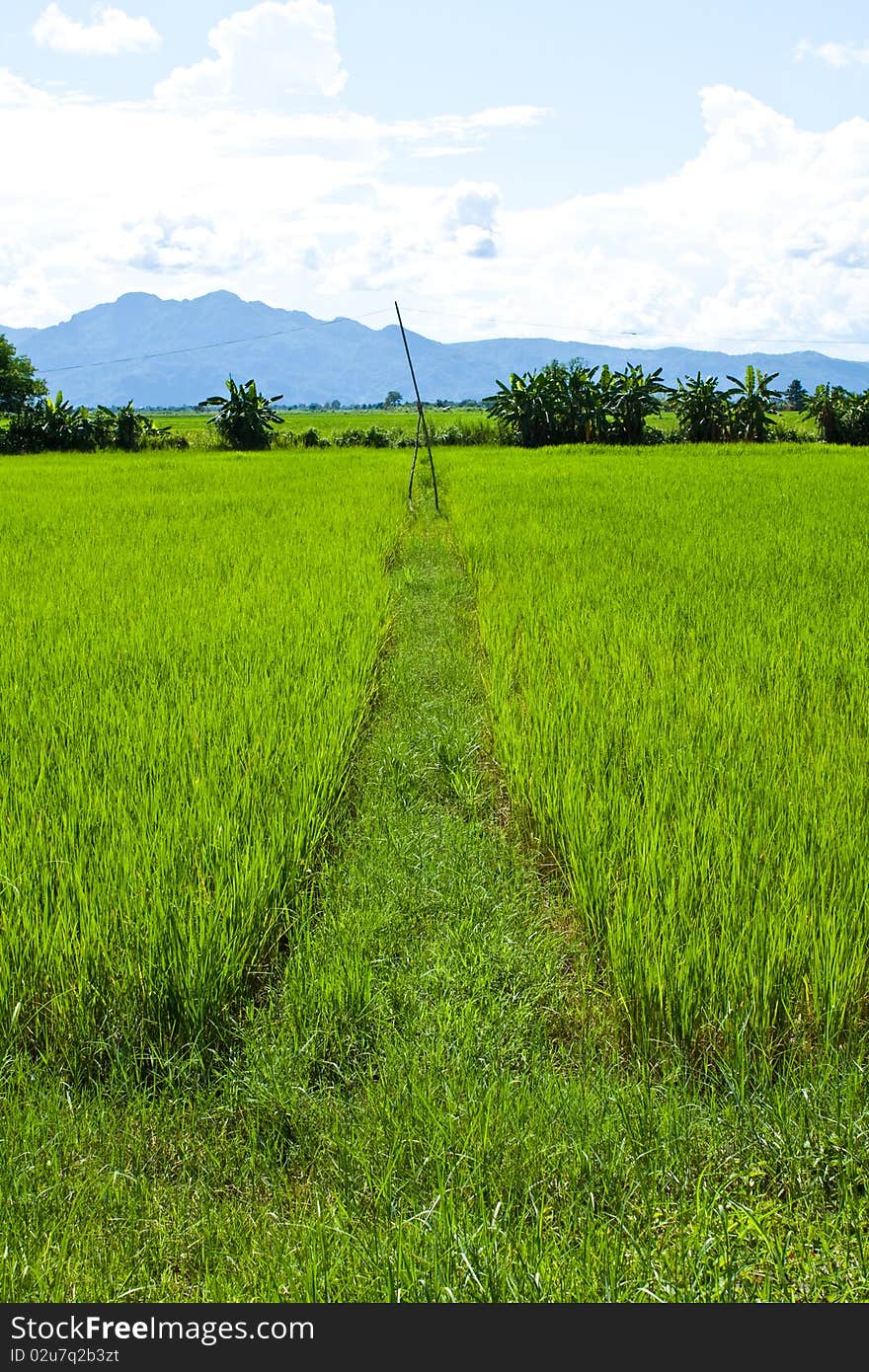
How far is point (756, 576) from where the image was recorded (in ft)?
21.2

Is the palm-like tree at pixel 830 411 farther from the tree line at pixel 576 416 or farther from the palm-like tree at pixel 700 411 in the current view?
the palm-like tree at pixel 700 411

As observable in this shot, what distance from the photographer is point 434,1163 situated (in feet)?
5.63

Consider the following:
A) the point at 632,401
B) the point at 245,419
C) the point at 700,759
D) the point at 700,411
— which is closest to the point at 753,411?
the point at 700,411

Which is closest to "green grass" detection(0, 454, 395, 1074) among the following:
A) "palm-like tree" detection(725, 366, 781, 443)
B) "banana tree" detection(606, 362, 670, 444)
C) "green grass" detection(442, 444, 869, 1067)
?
"green grass" detection(442, 444, 869, 1067)

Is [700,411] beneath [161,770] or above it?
above

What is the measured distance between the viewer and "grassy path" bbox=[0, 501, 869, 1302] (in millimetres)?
1440

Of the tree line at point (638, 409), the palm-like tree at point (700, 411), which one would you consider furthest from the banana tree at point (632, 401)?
the palm-like tree at point (700, 411)

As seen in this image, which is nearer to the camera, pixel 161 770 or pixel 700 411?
pixel 161 770

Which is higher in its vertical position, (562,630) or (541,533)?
(541,533)

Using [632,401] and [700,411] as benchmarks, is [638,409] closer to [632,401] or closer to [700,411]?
[632,401]

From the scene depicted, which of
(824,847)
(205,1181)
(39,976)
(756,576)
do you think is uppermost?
(756,576)

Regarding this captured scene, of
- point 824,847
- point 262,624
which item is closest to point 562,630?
point 262,624
